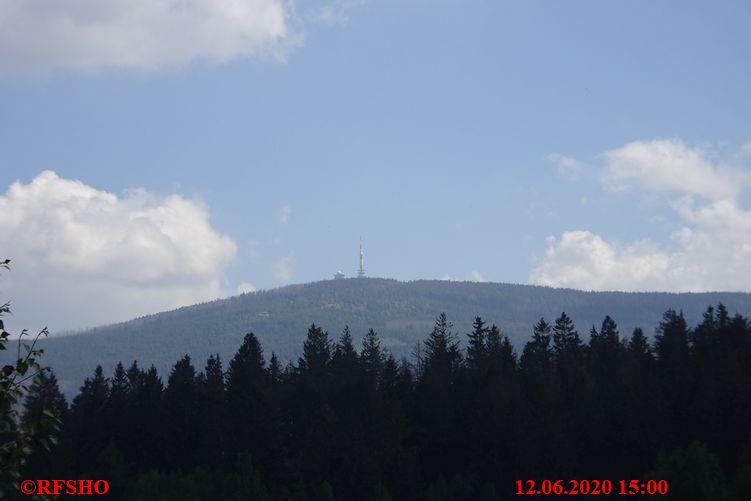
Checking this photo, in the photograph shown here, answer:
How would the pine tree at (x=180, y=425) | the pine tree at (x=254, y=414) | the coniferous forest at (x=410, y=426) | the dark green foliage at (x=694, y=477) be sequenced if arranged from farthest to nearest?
the pine tree at (x=180, y=425) → the pine tree at (x=254, y=414) → the coniferous forest at (x=410, y=426) → the dark green foliage at (x=694, y=477)

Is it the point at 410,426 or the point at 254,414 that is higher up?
the point at 254,414

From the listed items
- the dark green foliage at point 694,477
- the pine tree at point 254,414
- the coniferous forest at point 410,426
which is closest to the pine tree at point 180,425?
the coniferous forest at point 410,426

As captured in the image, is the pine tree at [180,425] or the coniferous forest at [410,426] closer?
the coniferous forest at [410,426]

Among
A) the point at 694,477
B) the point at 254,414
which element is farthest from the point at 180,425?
the point at 694,477

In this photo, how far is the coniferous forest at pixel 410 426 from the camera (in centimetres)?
6250

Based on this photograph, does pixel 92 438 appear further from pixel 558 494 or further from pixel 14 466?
pixel 14 466

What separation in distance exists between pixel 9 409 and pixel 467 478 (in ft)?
171

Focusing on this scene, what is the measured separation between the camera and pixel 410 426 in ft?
237

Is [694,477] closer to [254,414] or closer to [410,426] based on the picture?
[410,426]

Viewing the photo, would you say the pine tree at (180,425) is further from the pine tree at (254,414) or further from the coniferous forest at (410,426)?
the pine tree at (254,414)

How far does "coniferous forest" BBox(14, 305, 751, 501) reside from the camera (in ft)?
205

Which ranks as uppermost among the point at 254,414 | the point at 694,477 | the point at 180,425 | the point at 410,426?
the point at 254,414

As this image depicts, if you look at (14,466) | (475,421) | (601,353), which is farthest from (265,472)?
(14,466)

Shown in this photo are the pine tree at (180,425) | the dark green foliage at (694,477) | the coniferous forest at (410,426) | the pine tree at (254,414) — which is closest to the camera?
the dark green foliage at (694,477)
